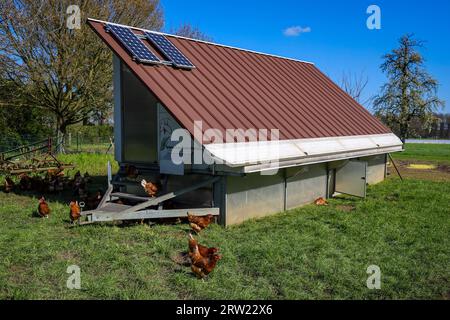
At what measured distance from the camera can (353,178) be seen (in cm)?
1153

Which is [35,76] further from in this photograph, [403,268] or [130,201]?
[403,268]

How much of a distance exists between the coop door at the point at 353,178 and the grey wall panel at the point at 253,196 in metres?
2.80

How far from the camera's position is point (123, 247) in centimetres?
656

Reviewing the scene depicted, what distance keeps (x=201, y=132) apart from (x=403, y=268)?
4.19 m

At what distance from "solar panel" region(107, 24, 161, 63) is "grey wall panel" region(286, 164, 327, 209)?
4.15 meters

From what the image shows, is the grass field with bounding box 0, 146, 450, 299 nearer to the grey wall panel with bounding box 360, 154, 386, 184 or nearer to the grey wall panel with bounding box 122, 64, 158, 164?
the grey wall panel with bounding box 122, 64, 158, 164

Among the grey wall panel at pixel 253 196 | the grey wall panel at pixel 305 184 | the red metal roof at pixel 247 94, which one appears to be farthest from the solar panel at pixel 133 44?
the grey wall panel at pixel 305 184

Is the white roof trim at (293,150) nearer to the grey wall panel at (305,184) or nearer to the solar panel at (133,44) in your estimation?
the grey wall panel at (305,184)

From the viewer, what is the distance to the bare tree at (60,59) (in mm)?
21594

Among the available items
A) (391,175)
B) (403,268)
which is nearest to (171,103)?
(403,268)

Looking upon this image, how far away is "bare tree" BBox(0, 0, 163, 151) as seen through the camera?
21.6 metres

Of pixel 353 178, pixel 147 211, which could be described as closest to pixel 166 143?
pixel 147 211

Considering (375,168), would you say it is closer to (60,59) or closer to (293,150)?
(293,150)

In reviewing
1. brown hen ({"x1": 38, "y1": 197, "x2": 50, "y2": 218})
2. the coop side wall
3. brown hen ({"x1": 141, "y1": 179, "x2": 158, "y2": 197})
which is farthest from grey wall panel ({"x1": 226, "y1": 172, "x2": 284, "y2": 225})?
brown hen ({"x1": 38, "y1": 197, "x2": 50, "y2": 218})
